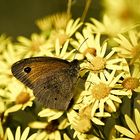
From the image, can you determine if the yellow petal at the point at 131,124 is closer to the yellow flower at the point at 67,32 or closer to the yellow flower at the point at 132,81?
the yellow flower at the point at 132,81

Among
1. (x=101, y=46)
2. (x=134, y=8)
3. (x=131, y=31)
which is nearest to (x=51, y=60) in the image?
Answer: (x=101, y=46)

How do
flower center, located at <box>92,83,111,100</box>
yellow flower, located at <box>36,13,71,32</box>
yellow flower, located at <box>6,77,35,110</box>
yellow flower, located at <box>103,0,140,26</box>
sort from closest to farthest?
yellow flower, located at <box>103,0,140,26</box>, flower center, located at <box>92,83,111,100</box>, yellow flower, located at <box>6,77,35,110</box>, yellow flower, located at <box>36,13,71,32</box>

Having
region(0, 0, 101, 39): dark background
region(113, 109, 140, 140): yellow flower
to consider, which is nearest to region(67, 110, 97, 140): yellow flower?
region(113, 109, 140, 140): yellow flower

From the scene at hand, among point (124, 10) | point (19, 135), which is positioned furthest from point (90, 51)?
point (124, 10)

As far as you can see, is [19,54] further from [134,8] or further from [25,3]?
[25,3]

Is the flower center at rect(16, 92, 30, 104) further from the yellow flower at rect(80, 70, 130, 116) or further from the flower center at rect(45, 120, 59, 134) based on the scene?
the yellow flower at rect(80, 70, 130, 116)

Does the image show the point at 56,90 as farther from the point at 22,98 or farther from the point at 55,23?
the point at 55,23
